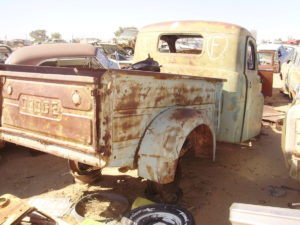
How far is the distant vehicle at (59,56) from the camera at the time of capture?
5.08m

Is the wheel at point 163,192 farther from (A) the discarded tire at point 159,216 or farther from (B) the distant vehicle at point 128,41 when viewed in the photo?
(B) the distant vehicle at point 128,41

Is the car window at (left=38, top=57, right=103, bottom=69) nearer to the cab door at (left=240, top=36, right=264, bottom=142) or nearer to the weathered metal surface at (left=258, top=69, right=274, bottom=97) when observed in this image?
the cab door at (left=240, top=36, right=264, bottom=142)

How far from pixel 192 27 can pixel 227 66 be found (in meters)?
0.74

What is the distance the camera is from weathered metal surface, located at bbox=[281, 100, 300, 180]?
2748 mm

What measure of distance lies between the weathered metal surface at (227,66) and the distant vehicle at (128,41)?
13663 millimetres

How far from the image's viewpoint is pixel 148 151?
2533mm

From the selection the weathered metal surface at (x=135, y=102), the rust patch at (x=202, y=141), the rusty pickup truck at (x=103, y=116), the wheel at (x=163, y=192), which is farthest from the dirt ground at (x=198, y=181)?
the weathered metal surface at (x=135, y=102)

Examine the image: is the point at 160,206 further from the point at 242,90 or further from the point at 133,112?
the point at 242,90

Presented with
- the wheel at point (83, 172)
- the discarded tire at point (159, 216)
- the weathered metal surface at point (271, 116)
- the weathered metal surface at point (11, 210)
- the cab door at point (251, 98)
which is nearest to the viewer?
the weathered metal surface at point (11, 210)

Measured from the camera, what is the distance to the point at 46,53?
5.23 meters

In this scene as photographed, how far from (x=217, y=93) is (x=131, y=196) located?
1585mm

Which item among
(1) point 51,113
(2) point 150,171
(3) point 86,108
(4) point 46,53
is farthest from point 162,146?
(4) point 46,53

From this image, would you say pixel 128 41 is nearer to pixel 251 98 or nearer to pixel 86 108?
pixel 251 98

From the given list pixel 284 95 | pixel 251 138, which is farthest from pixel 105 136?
pixel 284 95
